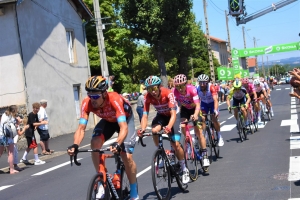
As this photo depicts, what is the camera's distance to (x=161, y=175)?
780cm

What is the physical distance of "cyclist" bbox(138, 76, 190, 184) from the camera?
8.09 metres

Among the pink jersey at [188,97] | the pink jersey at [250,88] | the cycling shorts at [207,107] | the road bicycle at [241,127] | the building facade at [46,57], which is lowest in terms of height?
the road bicycle at [241,127]

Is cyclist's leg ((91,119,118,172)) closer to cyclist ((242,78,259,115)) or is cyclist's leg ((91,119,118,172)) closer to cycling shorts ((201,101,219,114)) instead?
cycling shorts ((201,101,219,114))

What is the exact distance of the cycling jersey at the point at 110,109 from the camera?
6649 mm

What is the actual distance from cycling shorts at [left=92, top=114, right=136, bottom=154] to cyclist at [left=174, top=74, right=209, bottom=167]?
219 centimetres

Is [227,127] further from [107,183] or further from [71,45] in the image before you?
[107,183]

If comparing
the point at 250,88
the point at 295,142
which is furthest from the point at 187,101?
the point at 250,88

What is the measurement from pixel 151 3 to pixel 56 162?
981 inches

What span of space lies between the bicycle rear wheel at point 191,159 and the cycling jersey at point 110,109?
262 centimetres

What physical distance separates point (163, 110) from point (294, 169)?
120 inches

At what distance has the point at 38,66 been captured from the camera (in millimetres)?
23797

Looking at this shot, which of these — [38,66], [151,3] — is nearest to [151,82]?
[38,66]

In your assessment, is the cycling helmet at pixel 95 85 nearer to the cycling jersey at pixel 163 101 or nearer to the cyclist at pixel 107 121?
the cyclist at pixel 107 121

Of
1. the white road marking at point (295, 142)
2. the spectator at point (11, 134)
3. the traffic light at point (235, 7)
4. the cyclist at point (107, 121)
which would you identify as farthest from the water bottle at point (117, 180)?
the traffic light at point (235, 7)
